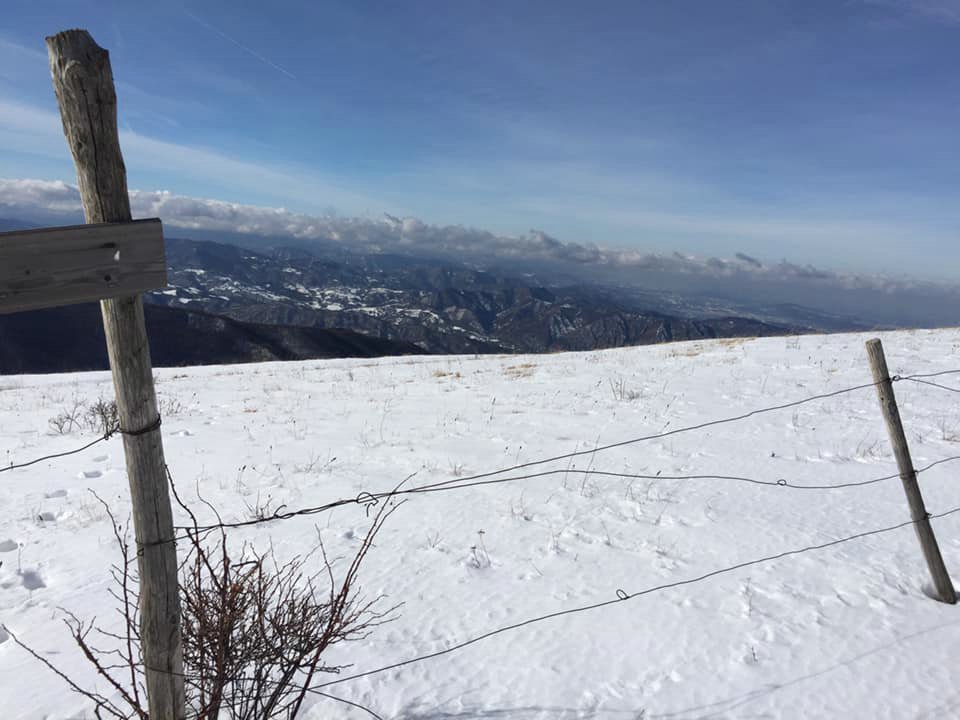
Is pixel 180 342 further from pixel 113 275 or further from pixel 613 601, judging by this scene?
pixel 113 275

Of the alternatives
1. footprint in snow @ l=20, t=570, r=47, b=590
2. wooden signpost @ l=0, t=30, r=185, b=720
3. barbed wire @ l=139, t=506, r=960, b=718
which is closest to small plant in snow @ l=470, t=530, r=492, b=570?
barbed wire @ l=139, t=506, r=960, b=718

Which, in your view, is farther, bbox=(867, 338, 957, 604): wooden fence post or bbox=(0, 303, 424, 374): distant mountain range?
bbox=(0, 303, 424, 374): distant mountain range

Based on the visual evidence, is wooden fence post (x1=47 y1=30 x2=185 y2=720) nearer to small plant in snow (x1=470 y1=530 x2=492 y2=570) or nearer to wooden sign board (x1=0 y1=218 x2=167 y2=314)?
wooden sign board (x1=0 y1=218 x2=167 y2=314)

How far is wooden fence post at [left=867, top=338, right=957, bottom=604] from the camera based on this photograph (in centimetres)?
400

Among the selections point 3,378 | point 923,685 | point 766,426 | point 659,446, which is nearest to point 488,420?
point 659,446

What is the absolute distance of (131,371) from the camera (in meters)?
2.14

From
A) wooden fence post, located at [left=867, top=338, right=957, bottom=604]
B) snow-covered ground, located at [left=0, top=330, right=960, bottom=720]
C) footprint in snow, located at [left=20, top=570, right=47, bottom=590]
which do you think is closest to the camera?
snow-covered ground, located at [left=0, top=330, right=960, bottom=720]

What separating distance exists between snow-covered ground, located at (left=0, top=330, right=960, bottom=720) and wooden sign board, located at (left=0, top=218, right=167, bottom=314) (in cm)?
278

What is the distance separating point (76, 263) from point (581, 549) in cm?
469

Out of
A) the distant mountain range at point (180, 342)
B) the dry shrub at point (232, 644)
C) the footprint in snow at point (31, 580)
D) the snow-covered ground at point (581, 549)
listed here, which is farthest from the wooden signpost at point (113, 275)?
the distant mountain range at point (180, 342)

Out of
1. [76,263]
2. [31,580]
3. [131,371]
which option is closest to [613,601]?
[131,371]

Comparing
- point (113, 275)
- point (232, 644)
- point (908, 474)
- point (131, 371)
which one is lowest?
point (908, 474)

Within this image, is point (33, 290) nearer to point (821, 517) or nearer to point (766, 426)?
point (821, 517)

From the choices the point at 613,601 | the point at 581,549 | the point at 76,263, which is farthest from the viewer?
the point at 581,549
